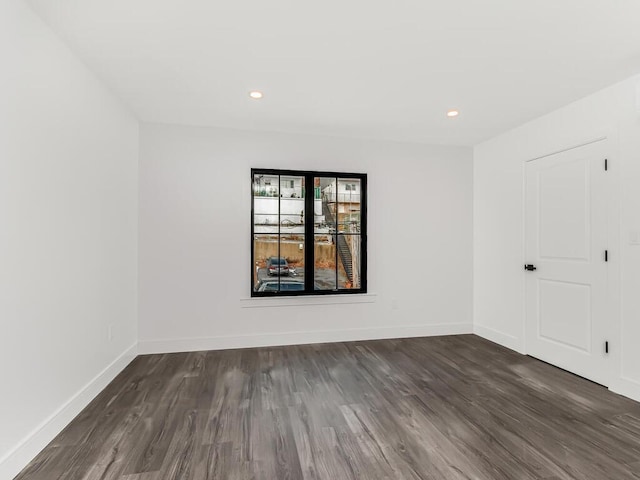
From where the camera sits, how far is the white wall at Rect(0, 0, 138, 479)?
1726mm

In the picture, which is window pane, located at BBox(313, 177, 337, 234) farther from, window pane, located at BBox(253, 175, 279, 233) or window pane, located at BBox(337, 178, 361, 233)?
window pane, located at BBox(253, 175, 279, 233)

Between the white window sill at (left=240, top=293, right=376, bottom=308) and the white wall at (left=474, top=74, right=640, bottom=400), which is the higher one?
the white wall at (left=474, top=74, right=640, bottom=400)

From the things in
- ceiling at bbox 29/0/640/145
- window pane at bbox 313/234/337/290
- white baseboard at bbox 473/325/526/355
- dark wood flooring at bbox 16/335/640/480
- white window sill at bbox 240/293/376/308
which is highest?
ceiling at bbox 29/0/640/145

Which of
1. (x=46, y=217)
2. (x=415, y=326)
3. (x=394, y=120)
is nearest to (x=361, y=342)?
(x=415, y=326)

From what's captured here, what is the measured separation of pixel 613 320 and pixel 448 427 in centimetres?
180

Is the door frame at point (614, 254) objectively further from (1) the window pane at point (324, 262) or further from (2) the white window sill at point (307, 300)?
(1) the window pane at point (324, 262)

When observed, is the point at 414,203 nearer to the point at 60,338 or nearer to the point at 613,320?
the point at 613,320

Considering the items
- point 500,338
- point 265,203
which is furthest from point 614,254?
point 265,203

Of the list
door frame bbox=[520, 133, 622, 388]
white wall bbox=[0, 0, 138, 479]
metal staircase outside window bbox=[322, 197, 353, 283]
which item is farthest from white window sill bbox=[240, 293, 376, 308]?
door frame bbox=[520, 133, 622, 388]

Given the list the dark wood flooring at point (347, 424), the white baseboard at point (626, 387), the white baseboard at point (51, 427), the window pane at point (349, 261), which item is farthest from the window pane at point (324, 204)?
the white baseboard at point (626, 387)

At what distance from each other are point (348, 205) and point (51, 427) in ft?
10.8

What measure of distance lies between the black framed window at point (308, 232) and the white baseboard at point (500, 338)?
1.67m

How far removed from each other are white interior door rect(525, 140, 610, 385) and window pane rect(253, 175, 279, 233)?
2820 mm

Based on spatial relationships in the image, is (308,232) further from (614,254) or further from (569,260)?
(614,254)
